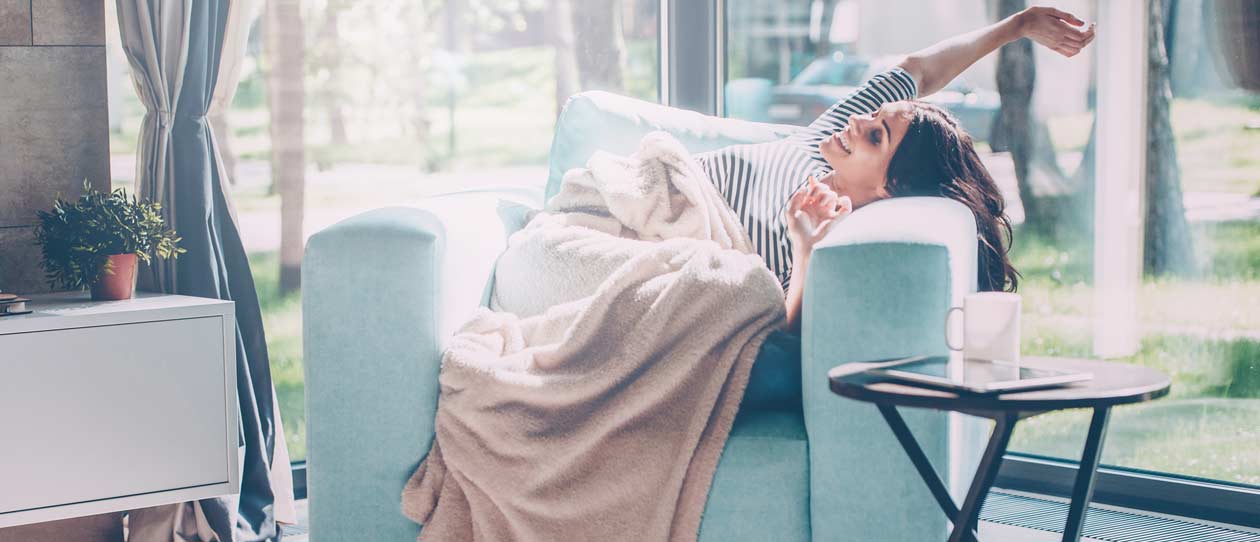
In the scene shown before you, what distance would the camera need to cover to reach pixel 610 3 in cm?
349

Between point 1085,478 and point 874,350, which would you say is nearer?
point 1085,478

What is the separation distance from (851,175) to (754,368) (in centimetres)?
53

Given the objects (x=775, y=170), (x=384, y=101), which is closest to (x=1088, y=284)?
(x=775, y=170)

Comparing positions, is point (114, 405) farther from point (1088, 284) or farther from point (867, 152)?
point (1088, 284)

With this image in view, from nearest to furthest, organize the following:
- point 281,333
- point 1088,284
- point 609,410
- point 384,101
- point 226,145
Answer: point 609,410 < point 1088,284 < point 226,145 < point 281,333 < point 384,101

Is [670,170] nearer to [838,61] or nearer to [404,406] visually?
[404,406]

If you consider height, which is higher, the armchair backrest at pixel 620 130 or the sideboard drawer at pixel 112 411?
the armchair backrest at pixel 620 130

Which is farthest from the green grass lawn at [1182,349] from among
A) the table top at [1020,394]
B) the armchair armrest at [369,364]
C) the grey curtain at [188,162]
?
the grey curtain at [188,162]

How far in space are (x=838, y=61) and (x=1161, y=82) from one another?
0.78 m

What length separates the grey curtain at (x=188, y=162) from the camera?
7.77 feet

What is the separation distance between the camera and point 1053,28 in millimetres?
2500

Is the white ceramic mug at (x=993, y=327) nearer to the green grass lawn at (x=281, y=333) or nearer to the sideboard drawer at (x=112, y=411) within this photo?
the sideboard drawer at (x=112, y=411)

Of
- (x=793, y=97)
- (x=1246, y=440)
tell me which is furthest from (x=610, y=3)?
(x=1246, y=440)

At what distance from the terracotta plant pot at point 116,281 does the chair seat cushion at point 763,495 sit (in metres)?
1.19
